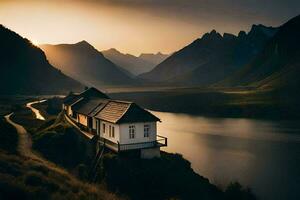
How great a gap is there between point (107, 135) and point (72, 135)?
777cm

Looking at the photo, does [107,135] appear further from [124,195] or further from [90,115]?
[124,195]

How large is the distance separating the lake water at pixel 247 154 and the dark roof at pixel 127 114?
51.1 feet

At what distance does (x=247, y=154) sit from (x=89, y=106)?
34.3 m

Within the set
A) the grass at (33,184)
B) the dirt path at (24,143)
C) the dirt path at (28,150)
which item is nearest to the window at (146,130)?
the grass at (33,184)

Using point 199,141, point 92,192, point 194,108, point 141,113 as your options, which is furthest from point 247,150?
point 194,108

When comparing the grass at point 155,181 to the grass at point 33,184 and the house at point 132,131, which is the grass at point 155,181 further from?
the grass at point 33,184

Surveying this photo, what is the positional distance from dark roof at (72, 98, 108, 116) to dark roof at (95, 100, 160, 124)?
5183 mm

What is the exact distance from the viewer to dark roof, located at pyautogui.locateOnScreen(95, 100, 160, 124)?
158 feet

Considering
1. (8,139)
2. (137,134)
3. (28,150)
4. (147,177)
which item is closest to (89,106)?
(8,139)

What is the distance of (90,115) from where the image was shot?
57.9m

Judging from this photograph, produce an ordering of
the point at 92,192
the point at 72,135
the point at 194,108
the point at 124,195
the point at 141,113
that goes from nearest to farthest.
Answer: the point at 92,192 → the point at 124,195 → the point at 141,113 → the point at 72,135 → the point at 194,108

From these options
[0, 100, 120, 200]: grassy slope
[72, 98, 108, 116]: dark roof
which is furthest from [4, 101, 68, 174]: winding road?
[72, 98, 108, 116]: dark roof

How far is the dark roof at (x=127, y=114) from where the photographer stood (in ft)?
158

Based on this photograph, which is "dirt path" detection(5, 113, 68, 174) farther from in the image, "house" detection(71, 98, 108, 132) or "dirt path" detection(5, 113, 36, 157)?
"house" detection(71, 98, 108, 132)
